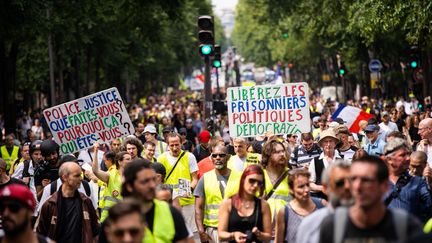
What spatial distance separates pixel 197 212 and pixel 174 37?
5198 cm

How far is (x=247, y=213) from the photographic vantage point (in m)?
8.98

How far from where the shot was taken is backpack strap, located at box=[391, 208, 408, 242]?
19.2 ft

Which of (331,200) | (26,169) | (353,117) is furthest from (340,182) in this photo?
(353,117)

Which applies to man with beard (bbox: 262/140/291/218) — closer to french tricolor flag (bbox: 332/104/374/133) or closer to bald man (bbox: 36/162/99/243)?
bald man (bbox: 36/162/99/243)

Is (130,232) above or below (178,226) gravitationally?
above

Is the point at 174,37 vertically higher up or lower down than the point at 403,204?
higher up

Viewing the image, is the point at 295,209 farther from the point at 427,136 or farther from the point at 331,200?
the point at 427,136

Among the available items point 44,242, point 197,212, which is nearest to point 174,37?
point 197,212

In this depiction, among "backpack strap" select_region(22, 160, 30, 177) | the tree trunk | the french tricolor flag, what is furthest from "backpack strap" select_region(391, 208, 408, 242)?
the tree trunk

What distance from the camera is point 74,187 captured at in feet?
32.7

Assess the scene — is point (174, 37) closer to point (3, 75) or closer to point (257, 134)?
point (3, 75)

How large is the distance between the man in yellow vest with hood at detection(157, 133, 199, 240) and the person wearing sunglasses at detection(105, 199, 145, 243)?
6955mm

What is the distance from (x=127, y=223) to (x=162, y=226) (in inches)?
45.2

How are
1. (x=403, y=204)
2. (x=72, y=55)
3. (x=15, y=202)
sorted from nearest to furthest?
(x=15, y=202)
(x=403, y=204)
(x=72, y=55)
